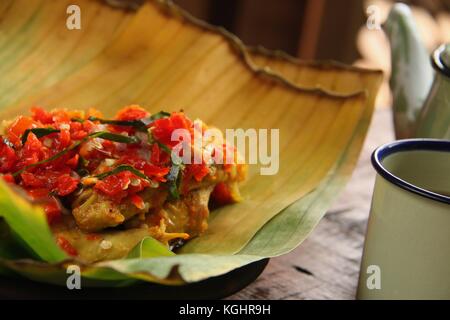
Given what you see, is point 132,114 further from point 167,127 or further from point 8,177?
point 8,177

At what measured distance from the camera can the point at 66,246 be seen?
4.70 feet

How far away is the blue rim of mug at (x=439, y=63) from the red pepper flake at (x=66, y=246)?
0.96 metres

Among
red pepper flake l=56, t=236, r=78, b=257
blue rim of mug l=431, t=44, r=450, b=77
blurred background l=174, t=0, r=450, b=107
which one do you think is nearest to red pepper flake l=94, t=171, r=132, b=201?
red pepper flake l=56, t=236, r=78, b=257

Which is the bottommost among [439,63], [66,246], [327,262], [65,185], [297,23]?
[327,262]

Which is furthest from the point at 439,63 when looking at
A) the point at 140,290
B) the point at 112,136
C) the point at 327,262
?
the point at 140,290

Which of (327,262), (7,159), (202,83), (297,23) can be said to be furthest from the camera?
(297,23)

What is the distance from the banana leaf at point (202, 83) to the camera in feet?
6.30

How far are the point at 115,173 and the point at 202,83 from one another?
735 mm

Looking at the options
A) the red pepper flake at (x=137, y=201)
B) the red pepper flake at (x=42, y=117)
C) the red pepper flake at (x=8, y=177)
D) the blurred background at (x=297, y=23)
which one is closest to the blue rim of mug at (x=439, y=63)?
the red pepper flake at (x=137, y=201)

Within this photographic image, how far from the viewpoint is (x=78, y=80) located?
2096mm

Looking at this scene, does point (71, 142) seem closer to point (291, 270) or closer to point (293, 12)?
point (291, 270)

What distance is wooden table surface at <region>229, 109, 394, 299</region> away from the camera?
1.63m

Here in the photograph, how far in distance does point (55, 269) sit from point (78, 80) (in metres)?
0.96

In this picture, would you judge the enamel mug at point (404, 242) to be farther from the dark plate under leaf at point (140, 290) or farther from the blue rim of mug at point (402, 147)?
the dark plate under leaf at point (140, 290)
